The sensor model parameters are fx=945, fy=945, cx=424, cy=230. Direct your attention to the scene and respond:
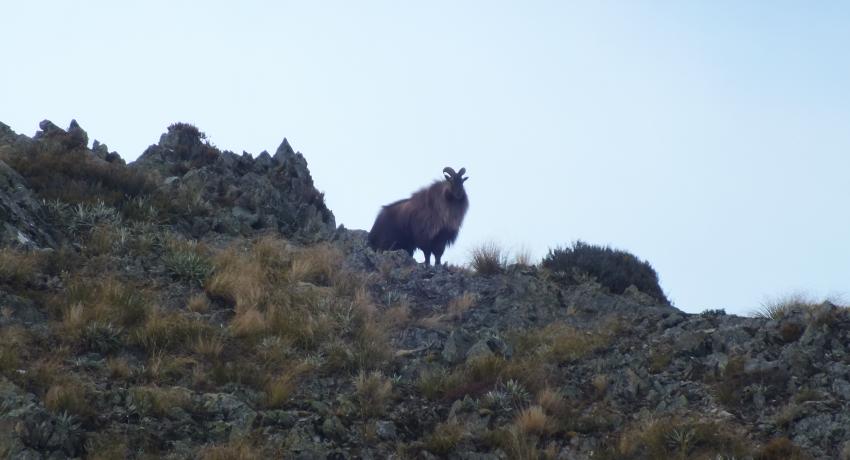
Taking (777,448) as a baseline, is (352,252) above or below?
above

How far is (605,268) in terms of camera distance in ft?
50.4

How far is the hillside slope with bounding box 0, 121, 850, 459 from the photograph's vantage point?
349 inches

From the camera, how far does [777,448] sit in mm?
8617

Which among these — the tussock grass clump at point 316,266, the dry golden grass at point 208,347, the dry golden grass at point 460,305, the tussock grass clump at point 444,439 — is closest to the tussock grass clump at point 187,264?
the tussock grass clump at point 316,266

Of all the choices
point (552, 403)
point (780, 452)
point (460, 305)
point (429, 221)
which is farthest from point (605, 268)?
point (780, 452)

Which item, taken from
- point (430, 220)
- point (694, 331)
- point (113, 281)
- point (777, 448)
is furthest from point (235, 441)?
point (430, 220)

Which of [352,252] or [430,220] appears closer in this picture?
[352,252]

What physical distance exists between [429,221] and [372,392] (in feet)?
28.6

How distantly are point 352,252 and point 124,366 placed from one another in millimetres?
6001

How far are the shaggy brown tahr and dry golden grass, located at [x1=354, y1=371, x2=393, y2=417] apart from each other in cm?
795

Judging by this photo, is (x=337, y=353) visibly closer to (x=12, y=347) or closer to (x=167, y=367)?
(x=167, y=367)

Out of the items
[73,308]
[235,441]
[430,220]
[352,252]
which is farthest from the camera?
[430,220]

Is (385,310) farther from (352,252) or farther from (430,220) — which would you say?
(430,220)

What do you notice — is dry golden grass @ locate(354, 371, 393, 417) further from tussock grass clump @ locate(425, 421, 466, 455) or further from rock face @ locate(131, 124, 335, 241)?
rock face @ locate(131, 124, 335, 241)
